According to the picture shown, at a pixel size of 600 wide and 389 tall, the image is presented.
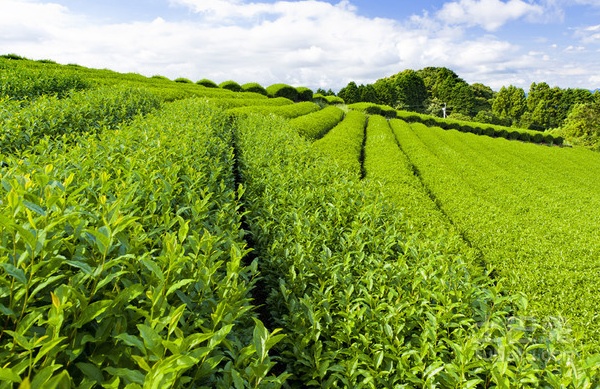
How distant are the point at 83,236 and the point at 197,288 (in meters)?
0.66

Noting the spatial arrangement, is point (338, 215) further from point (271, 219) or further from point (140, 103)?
point (140, 103)

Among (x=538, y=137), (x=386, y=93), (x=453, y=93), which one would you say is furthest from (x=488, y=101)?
(x=538, y=137)

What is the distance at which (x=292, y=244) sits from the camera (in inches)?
150

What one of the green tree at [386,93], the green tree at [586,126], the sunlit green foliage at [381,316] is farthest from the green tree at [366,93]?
the sunlit green foliage at [381,316]

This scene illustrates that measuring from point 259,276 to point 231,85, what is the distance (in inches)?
1391

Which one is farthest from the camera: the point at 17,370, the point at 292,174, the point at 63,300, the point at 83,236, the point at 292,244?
the point at 292,174

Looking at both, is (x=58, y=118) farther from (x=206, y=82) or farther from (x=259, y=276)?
(x=206, y=82)

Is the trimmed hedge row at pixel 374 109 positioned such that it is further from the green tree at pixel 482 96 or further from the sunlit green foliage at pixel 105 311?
the green tree at pixel 482 96

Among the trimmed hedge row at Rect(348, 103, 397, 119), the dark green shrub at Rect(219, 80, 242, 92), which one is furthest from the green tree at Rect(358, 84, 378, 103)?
the dark green shrub at Rect(219, 80, 242, 92)

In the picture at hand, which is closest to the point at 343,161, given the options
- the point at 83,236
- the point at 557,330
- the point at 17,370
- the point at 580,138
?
the point at 557,330

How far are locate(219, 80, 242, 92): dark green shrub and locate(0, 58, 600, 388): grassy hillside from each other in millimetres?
28198

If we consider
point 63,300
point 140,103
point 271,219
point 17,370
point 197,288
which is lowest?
point 271,219

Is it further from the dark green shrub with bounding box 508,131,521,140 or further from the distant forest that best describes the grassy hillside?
the distant forest

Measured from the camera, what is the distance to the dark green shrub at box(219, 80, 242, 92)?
3641 centimetres
